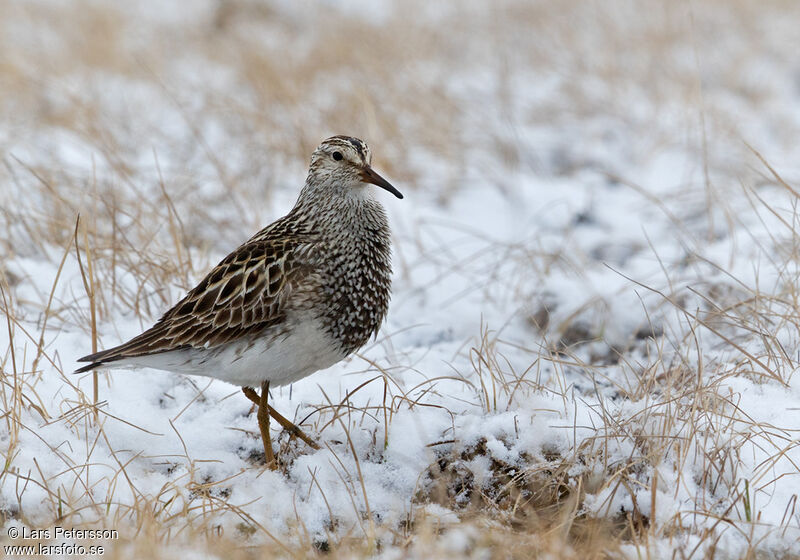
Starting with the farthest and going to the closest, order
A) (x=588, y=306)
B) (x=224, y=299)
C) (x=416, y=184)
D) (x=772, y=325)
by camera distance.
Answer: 1. (x=416, y=184)
2. (x=588, y=306)
3. (x=772, y=325)
4. (x=224, y=299)

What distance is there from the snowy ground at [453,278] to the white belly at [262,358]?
0.95ft

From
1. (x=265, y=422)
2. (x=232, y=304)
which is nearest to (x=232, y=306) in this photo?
(x=232, y=304)

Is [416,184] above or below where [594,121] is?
below

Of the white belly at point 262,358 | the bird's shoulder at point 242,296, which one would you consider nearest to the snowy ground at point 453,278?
the white belly at point 262,358

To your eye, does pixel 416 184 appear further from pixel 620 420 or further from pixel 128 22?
pixel 128 22

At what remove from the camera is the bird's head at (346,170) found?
14.7 feet

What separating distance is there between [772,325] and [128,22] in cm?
1098

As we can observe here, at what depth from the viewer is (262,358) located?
4.08 meters

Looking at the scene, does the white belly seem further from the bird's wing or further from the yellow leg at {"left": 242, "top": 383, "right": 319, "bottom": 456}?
the yellow leg at {"left": 242, "top": 383, "right": 319, "bottom": 456}

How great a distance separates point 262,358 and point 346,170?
103 centimetres

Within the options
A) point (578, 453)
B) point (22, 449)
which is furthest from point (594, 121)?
point (22, 449)

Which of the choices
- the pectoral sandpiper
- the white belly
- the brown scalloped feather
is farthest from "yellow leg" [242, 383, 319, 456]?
the brown scalloped feather

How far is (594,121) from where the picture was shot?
30.9ft

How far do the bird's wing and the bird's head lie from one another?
0.33 metres
